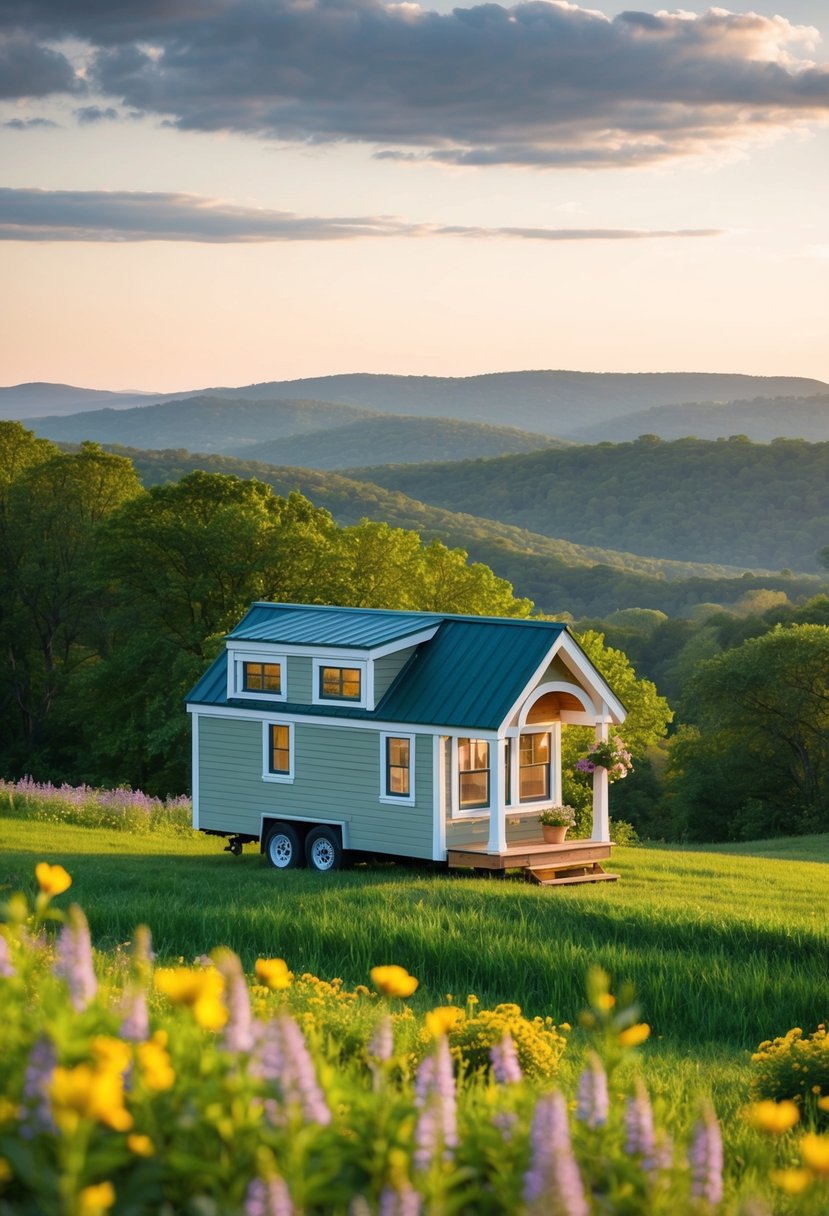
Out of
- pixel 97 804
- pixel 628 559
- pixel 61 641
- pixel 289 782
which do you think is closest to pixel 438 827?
pixel 289 782

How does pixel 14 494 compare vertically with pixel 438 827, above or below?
above

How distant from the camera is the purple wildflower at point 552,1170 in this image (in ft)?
11.8

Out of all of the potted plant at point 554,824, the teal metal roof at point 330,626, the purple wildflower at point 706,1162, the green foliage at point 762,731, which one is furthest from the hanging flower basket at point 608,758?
the green foliage at point 762,731

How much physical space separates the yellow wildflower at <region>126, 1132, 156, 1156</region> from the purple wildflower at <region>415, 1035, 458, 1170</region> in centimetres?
77

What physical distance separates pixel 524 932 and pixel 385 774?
749 centimetres

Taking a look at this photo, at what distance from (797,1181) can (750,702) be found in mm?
52593

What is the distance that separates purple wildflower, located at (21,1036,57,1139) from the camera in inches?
161

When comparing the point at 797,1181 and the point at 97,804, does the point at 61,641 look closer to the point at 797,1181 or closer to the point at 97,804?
the point at 97,804

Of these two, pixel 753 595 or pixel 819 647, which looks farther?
pixel 753 595

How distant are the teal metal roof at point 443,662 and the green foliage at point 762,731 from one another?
104 ft

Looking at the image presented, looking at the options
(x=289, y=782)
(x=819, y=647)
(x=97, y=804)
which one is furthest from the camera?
(x=819, y=647)

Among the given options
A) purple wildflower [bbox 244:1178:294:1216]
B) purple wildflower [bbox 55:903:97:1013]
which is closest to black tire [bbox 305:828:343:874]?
purple wildflower [bbox 55:903:97:1013]

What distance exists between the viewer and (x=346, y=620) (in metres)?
25.8

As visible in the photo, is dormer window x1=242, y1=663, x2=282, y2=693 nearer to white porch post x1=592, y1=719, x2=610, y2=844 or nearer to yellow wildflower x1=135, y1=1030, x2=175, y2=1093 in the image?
white porch post x1=592, y1=719, x2=610, y2=844
